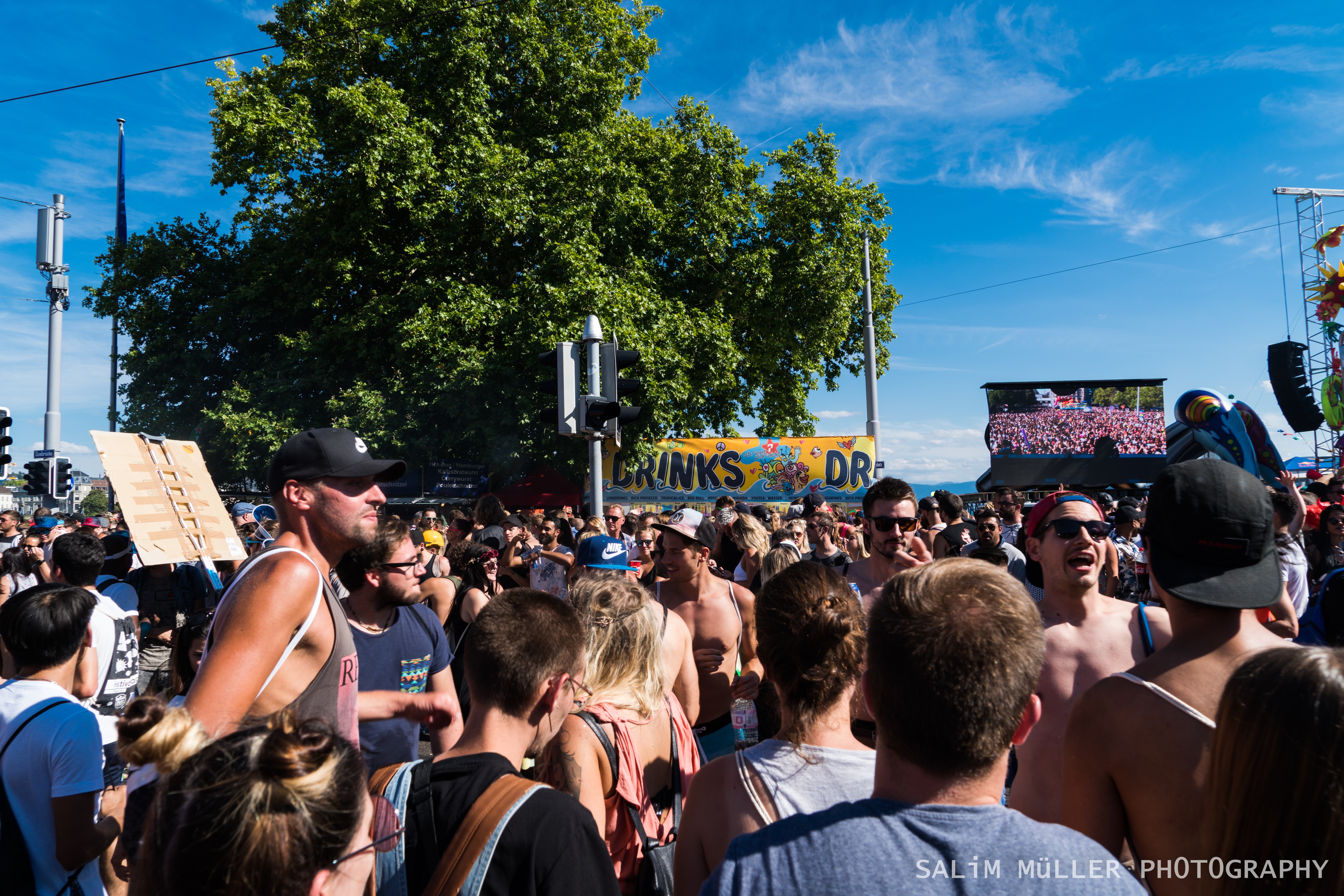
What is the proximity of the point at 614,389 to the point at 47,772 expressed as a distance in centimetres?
581

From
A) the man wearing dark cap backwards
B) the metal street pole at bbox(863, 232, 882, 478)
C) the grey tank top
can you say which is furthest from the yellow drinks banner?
the grey tank top

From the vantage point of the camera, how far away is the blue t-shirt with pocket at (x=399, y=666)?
3387 millimetres

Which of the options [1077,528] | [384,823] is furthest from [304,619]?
[1077,528]

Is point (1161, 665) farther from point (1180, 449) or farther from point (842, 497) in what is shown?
point (1180, 449)

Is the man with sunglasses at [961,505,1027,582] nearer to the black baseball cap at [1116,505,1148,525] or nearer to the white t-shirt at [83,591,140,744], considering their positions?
the black baseball cap at [1116,505,1148,525]

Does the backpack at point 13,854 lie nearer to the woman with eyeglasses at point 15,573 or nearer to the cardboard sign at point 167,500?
the cardboard sign at point 167,500

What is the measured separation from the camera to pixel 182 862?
1.20m

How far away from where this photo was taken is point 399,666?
374 centimetres

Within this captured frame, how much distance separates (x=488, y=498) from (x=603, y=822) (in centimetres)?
678

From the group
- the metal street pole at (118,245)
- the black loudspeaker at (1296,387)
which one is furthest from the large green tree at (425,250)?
the black loudspeaker at (1296,387)

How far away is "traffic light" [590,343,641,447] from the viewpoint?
7719mm

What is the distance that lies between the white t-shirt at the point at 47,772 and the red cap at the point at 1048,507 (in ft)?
12.3

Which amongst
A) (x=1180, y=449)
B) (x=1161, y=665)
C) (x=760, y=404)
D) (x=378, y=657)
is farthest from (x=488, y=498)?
(x=1180, y=449)

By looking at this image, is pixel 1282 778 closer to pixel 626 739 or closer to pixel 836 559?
pixel 626 739
